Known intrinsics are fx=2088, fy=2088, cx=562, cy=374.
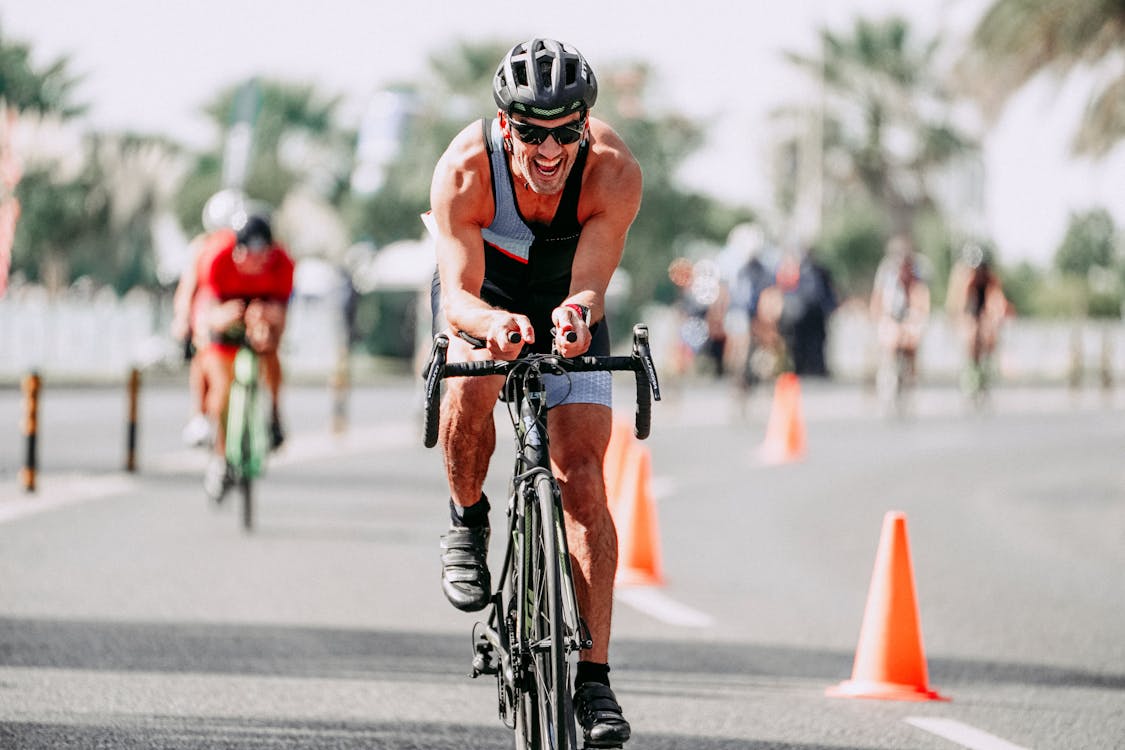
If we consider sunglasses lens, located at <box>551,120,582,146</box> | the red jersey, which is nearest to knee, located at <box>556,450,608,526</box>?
sunglasses lens, located at <box>551,120,582,146</box>

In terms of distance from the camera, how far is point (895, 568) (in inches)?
301

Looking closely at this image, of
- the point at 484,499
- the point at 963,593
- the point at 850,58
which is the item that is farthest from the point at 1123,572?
the point at 850,58

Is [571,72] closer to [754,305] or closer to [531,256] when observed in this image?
[531,256]

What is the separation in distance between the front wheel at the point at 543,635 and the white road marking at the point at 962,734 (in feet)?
5.76

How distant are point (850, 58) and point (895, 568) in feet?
183

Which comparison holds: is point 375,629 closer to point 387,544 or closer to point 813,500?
point 387,544

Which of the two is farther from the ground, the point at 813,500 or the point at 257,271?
the point at 257,271

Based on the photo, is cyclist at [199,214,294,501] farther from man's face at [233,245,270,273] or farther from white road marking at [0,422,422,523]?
white road marking at [0,422,422,523]

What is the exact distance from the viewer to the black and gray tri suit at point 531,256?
227 inches

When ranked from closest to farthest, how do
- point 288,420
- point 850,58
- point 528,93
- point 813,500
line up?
point 528,93, point 813,500, point 288,420, point 850,58

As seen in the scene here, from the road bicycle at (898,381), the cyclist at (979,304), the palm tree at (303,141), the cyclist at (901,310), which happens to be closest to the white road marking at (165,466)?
the cyclist at (901,310)

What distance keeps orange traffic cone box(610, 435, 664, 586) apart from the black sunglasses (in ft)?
17.3

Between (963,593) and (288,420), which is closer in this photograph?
(963,593)

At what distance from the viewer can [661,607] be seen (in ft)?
32.7
